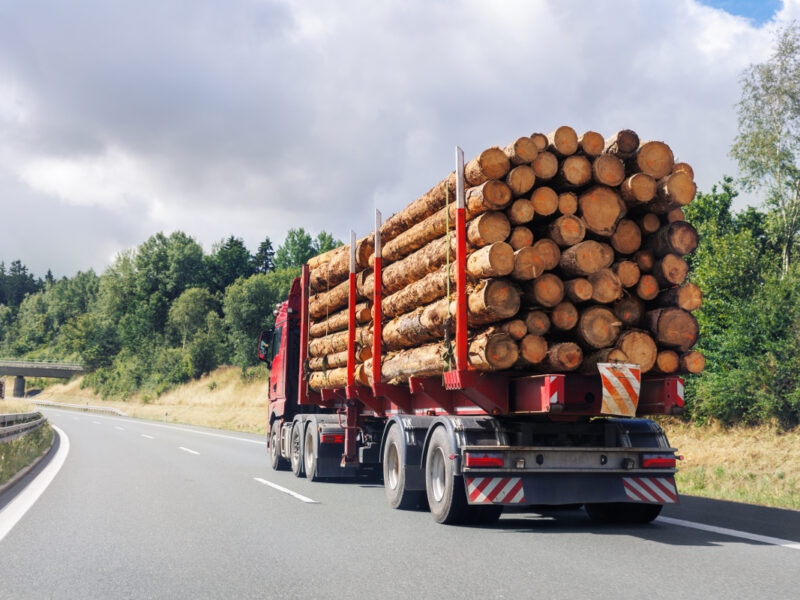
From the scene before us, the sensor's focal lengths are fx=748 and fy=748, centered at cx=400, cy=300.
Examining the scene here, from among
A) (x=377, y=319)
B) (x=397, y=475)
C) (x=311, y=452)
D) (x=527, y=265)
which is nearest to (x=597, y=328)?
(x=527, y=265)

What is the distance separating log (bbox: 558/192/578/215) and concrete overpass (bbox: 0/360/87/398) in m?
88.6

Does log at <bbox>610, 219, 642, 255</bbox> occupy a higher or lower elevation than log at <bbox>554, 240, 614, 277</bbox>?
higher

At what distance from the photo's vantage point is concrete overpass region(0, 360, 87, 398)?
276 feet

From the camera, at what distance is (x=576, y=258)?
7.08 metres

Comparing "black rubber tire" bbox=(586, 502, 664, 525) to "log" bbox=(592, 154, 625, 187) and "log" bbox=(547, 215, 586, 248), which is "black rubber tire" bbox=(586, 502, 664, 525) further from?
"log" bbox=(592, 154, 625, 187)

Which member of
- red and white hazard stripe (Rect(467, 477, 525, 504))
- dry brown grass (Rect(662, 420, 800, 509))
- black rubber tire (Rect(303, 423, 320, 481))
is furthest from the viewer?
black rubber tire (Rect(303, 423, 320, 481))

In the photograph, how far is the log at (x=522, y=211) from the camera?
23.9 ft

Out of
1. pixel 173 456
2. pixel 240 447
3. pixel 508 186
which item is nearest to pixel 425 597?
pixel 508 186

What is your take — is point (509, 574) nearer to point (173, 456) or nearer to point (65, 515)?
point (65, 515)

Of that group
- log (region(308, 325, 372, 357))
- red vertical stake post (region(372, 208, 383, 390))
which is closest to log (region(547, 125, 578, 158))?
red vertical stake post (region(372, 208, 383, 390))

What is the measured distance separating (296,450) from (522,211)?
25.0 feet

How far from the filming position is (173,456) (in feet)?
55.5

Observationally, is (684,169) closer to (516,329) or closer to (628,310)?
(628,310)

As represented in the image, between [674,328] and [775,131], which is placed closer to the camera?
[674,328]
